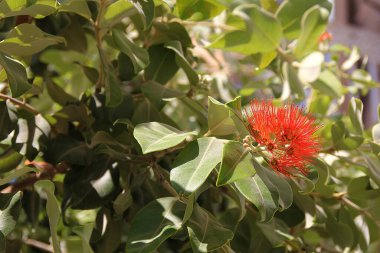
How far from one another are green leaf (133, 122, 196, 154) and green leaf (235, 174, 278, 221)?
52 millimetres

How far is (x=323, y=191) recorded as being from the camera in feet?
1.61

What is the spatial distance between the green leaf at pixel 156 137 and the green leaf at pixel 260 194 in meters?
0.05

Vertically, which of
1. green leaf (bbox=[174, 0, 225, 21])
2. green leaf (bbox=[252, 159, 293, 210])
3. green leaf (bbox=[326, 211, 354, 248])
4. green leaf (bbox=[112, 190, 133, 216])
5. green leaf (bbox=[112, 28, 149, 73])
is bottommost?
green leaf (bbox=[326, 211, 354, 248])

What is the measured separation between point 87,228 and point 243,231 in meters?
0.18

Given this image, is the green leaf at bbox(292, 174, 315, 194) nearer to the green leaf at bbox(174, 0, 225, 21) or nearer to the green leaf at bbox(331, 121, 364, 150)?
the green leaf at bbox(331, 121, 364, 150)

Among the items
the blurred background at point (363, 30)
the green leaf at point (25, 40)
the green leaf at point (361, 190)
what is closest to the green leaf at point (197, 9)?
the green leaf at point (25, 40)

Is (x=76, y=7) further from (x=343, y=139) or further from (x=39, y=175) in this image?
(x=343, y=139)

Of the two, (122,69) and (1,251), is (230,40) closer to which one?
(122,69)

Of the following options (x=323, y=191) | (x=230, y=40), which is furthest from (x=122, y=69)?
(x=323, y=191)

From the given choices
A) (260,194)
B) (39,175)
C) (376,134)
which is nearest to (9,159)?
(39,175)

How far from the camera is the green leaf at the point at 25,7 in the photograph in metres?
0.39

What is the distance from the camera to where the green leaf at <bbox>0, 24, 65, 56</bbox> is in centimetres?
41

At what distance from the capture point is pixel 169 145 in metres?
0.36

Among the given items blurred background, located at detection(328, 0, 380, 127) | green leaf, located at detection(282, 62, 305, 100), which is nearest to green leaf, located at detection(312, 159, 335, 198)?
green leaf, located at detection(282, 62, 305, 100)
